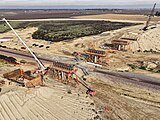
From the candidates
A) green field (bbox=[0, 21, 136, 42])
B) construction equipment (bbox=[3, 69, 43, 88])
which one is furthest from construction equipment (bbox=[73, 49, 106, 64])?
green field (bbox=[0, 21, 136, 42])

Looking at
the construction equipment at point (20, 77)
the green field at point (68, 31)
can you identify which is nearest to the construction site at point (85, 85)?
the construction equipment at point (20, 77)

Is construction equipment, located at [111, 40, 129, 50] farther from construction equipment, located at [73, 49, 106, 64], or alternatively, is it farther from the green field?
the green field

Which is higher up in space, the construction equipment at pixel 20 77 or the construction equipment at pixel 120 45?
the construction equipment at pixel 20 77

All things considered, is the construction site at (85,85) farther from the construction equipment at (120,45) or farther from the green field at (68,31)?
the green field at (68,31)

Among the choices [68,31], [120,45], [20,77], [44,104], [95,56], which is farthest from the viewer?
[68,31]

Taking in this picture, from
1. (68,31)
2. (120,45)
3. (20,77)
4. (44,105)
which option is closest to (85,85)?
(44,105)

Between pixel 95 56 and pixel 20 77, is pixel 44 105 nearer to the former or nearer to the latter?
pixel 20 77

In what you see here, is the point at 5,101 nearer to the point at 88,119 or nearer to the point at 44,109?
the point at 44,109

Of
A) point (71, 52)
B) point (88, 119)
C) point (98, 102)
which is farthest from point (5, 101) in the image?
point (71, 52)
